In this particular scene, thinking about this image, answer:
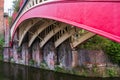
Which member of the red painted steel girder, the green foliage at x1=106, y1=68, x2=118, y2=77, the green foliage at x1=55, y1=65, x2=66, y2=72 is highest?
the red painted steel girder

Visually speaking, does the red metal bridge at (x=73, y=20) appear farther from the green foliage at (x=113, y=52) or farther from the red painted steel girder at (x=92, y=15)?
the green foliage at (x=113, y=52)

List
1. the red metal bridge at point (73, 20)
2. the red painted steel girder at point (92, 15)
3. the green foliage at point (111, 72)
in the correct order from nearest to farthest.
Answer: the red painted steel girder at point (92, 15)
the red metal bridge at point (73, 20)
the green foliage at point (111, 72)

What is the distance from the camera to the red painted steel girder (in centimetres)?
936

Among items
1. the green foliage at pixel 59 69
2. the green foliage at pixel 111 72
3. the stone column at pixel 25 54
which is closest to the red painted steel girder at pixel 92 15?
the green foliage at pixel 111 72

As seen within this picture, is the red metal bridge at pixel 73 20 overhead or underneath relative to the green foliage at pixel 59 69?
overhead

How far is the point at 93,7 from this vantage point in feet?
34.3

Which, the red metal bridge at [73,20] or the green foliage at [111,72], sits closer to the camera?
the red metal bridge at [73,20]

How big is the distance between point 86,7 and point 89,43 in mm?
10599

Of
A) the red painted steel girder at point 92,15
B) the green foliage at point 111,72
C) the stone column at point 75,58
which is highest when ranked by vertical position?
the red painted steel girder at point 92,15

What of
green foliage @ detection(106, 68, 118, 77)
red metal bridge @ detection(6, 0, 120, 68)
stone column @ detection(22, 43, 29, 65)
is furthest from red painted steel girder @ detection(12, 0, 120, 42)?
stone column @ detection(22, 43, 29, 65)

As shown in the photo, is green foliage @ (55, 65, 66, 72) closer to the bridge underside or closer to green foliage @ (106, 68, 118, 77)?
the bridge underside

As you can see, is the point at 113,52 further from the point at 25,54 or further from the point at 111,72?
the point at 25,54

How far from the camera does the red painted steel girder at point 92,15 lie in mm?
9359

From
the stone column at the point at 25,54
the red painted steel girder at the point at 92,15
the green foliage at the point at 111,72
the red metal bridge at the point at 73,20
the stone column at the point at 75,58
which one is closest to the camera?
the red painted steel girder at the point at 92,15
